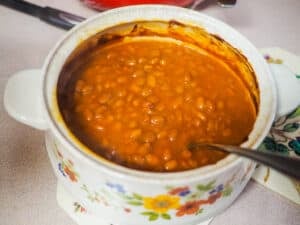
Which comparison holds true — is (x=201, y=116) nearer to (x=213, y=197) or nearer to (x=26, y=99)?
(x=213, y=197)

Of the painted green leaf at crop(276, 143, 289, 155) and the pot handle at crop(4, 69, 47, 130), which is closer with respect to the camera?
the pot handle at crop(4, 69, 47, 130)

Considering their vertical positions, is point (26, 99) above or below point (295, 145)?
above

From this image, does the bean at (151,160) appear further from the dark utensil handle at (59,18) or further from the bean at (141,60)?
the dark utensil handle at (59,18)

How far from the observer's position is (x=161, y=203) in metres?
0.70

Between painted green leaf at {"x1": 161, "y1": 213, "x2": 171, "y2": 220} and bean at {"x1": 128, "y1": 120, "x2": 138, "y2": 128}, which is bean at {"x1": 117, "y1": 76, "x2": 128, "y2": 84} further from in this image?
painted green leaf at {"x1": 161, "y1": 213, "x2": 171, "y2": 220}

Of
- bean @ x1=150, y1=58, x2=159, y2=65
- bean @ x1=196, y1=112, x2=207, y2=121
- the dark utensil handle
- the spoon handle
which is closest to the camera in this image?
the spoon handle

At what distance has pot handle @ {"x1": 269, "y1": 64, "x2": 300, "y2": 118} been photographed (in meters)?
0.83

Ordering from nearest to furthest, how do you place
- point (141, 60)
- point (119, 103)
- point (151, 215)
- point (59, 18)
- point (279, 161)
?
point (279, 161), point (151, 215), point (119, 103), point (141, 60), point (59, 18)

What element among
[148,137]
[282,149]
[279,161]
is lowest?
[282,149]

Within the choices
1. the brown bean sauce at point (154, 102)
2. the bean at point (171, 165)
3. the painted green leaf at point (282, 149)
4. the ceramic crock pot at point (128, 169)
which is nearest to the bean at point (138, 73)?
the brown bean sauce at point (154, 102)

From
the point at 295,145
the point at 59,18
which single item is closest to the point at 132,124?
the point at 295,145

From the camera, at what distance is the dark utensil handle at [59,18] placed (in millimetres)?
1157

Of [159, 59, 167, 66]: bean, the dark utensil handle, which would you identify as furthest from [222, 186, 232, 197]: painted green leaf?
the dark utensil handle

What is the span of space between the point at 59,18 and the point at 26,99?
44cm
